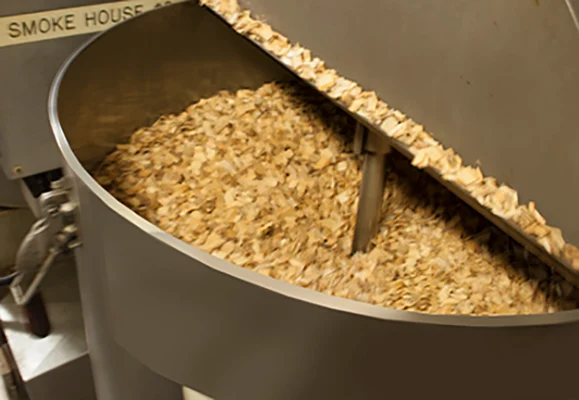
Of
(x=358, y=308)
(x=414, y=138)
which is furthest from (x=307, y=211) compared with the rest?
(x=358, y=308)

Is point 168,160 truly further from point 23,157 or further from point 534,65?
point 534,65

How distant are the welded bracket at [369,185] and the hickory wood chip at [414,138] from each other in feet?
0.46

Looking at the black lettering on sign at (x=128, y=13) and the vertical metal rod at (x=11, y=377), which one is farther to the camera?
the vertical metal rod at (x=11, y=377)

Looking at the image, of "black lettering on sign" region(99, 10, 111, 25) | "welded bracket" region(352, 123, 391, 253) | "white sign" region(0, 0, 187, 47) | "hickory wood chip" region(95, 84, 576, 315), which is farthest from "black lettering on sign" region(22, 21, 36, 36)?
"welded bracket" region(352, 123, 391, 253)

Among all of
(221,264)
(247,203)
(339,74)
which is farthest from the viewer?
(247,203)

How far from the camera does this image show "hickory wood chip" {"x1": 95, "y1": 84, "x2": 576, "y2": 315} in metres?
0.88

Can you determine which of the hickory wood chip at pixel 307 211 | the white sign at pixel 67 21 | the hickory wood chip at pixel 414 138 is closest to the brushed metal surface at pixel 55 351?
the hickory wood chip at pixel 307 211

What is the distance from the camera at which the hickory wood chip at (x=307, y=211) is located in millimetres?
882

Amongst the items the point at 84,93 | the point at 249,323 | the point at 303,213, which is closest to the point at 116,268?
the point at 249,323

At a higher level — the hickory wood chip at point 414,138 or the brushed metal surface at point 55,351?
the hickory wood chip at point 414,138

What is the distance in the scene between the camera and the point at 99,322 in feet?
2.30

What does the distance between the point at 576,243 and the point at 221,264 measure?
0.38 meters

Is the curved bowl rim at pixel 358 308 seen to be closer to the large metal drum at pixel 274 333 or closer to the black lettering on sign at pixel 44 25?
the large metal drum at pixel 274 333

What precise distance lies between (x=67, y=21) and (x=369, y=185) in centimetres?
56
